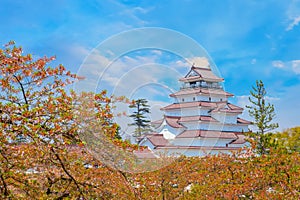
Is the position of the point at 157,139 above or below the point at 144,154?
above

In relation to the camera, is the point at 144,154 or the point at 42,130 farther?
the point at 144,154

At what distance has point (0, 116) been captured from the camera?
350 centimetres

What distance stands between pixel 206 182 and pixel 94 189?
333 centimetres

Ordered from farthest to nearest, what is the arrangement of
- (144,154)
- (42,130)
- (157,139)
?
(157,139) → (144,154) → (42,130)

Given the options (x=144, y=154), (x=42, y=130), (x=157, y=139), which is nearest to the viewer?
(x=42, y=130)

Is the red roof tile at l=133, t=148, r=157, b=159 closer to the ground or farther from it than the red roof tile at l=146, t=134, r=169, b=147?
closer to the ground

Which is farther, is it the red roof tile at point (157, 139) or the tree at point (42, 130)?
the red roof tile at point (157, 139)

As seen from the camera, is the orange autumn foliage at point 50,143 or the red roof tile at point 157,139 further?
the red roof tile at point 157,139

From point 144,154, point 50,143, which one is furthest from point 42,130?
point 144,154

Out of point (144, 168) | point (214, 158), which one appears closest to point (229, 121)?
point (214, 158)

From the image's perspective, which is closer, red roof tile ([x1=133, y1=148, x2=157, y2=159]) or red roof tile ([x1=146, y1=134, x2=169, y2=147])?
red roof tile ([x1=133, y1=148, x2=157, y2=159])

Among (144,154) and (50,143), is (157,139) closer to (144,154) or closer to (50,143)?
(144,154)

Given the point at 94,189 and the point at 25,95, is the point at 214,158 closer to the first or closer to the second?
the point at 94,189

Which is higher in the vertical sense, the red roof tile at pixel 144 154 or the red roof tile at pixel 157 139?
the red roof tile at pixel 157 139
